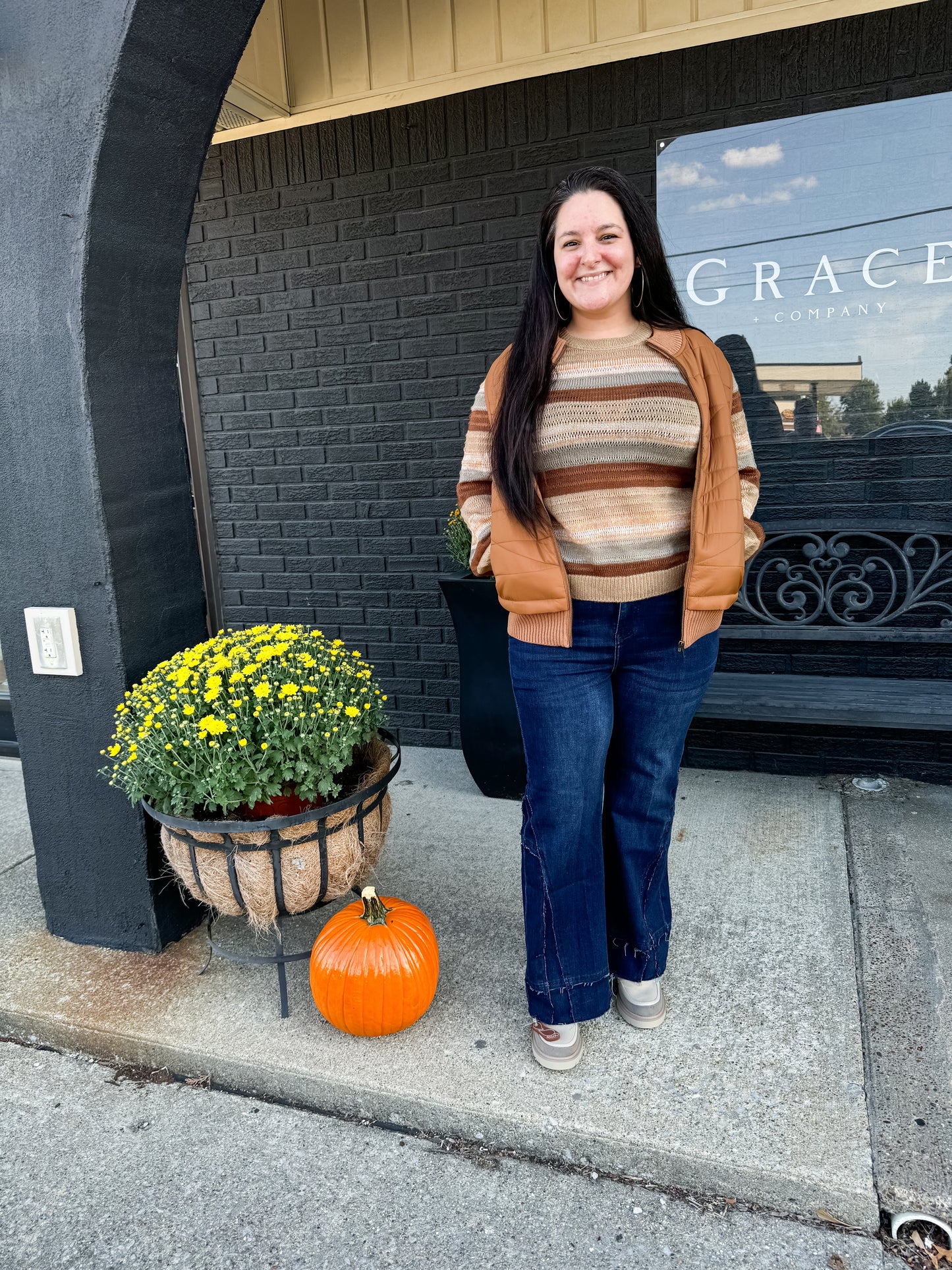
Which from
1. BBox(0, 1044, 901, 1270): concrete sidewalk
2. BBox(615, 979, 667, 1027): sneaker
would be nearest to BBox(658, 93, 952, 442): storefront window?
BBox(615, 979, 667, 1027): sneaker

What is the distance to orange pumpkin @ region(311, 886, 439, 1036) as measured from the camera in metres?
2.12

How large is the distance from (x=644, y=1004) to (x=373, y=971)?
0.65m

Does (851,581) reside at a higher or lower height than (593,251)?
lower

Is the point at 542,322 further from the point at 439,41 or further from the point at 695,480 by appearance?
the point at 439,41

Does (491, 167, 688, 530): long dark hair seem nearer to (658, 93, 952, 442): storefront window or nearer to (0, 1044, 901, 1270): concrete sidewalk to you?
(0, 1044, 901, 1270): concrete sidewalk

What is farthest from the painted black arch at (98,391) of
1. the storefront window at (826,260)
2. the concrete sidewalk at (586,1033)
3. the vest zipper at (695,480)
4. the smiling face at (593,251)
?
the storefront window at (826,260)

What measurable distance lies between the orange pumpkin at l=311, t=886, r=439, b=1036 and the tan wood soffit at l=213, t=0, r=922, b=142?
10.2 ft

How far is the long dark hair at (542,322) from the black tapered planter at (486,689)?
133 cm

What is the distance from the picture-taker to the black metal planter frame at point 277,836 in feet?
6.96

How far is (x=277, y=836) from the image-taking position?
7.15 ft

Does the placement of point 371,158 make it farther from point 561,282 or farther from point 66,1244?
point 66,1244

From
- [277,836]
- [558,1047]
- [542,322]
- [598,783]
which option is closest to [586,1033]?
[558,1047]

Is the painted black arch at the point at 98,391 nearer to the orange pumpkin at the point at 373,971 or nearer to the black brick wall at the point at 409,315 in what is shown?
the orange pumpkin at the point at 373,971

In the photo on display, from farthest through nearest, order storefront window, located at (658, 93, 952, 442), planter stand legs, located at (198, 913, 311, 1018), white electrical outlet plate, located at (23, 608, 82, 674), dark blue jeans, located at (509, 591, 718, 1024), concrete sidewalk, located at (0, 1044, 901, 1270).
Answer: storefront window, located at (658, 93, 952, 442), white electrical outlet plate, located at (23, 608, 82, 674), planter stand legs, located at (198, 913, 311, 1018), dark blue jeans, located at (509, 591, 718, 1024), concrete sidewalk, located at (0, 1044, 901, 1270)
